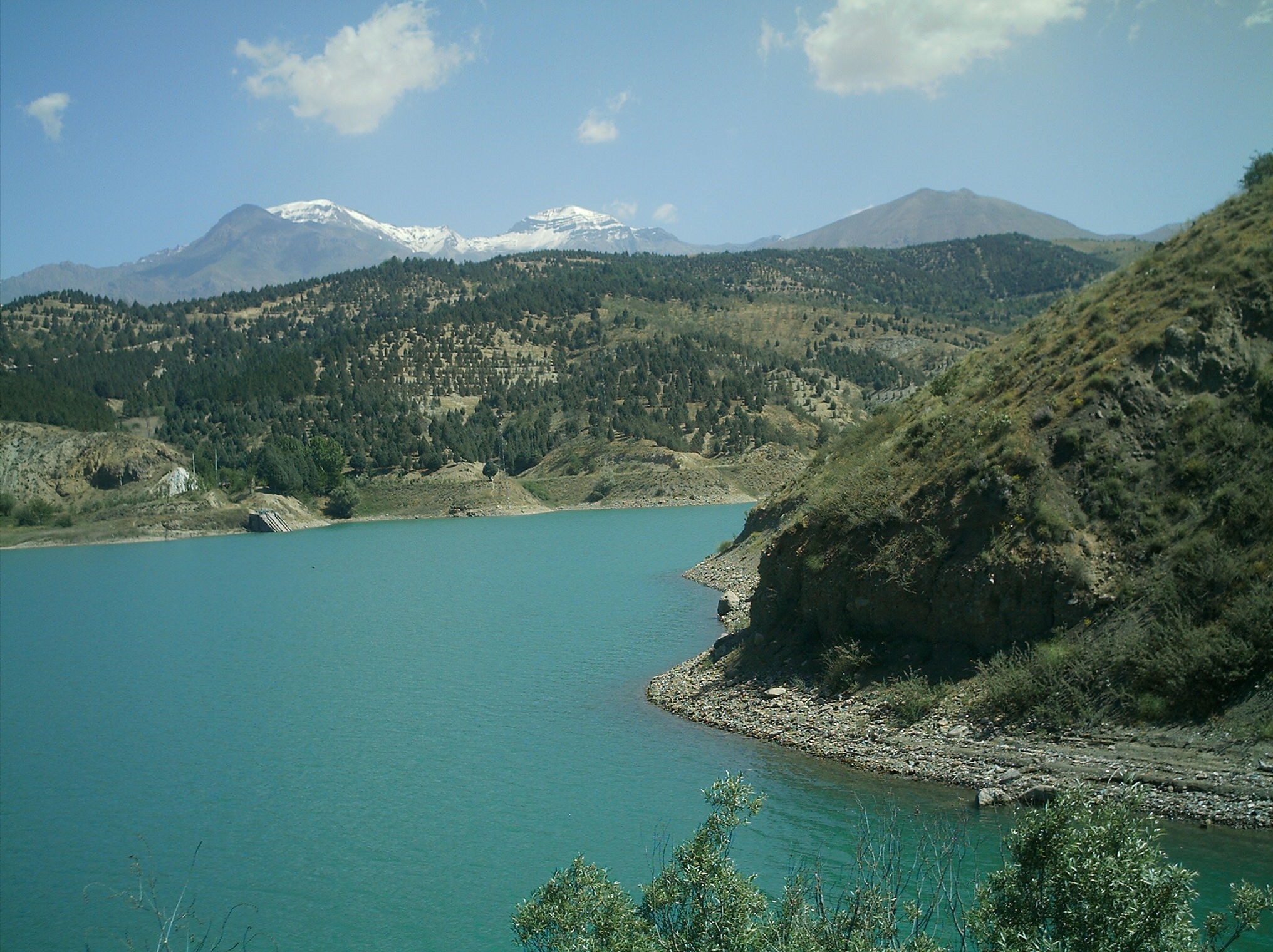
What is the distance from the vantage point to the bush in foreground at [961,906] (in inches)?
213

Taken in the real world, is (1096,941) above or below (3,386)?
below

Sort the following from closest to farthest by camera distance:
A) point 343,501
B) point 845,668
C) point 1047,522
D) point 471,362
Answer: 1. point 1047,522
2. point 845,668
3. point 343,501
4. point 471,362

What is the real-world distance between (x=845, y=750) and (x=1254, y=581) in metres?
6.53

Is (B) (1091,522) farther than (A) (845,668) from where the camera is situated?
No

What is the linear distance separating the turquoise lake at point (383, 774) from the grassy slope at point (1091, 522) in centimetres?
284

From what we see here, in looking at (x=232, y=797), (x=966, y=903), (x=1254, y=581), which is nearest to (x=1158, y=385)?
(x=1254, y=581)

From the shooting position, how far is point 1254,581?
12969mm

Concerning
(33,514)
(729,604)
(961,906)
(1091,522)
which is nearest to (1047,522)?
(1091,522)

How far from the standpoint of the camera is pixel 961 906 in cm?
695

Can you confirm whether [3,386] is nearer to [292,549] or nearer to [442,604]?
[292,549]

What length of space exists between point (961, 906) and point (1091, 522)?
399 inches

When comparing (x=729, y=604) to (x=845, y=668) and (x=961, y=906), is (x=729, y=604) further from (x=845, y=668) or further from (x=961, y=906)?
(x=961, y=906)

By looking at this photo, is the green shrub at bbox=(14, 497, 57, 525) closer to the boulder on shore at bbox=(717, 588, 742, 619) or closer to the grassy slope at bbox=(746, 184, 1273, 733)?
the boulder on shore at bbox=(717, 588, 742, 619)

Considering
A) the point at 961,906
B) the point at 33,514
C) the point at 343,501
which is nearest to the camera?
the point at 961,906
